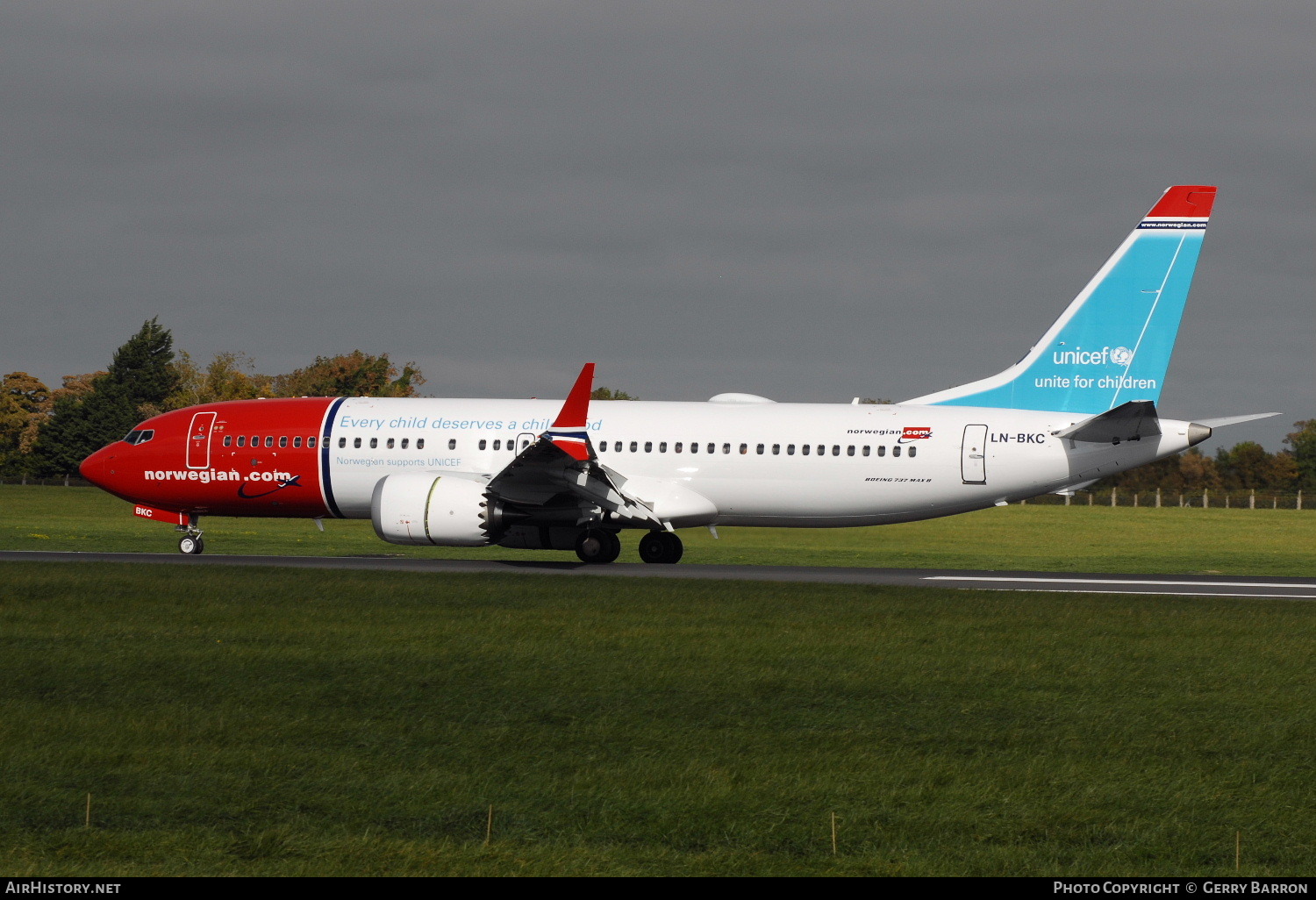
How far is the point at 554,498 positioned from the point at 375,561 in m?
4.82

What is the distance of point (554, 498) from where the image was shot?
96.4 feet

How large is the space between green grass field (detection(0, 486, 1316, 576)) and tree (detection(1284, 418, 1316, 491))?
205ft

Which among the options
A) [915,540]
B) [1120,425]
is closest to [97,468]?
[1120,425]

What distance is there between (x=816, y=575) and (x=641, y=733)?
17.4 m

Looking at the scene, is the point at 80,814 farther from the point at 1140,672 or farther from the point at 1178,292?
the point at 1178,292

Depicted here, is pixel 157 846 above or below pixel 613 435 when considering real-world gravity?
below

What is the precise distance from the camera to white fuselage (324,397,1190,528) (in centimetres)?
2923

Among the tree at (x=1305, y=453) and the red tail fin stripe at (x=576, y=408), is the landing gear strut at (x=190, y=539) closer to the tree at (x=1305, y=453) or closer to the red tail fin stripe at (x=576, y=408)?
the red tail fin stripe at (x=576, y=408)

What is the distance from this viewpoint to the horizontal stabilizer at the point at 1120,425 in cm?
2750

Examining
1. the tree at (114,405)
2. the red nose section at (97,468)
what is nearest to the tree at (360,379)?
the tree at (114,405)

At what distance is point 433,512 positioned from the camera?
28.2 m

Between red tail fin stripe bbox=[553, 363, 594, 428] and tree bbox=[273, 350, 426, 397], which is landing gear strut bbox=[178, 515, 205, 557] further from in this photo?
tree bbox=[273, 350, 426, 397]

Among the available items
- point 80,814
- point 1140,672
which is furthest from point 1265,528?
point 80,814
